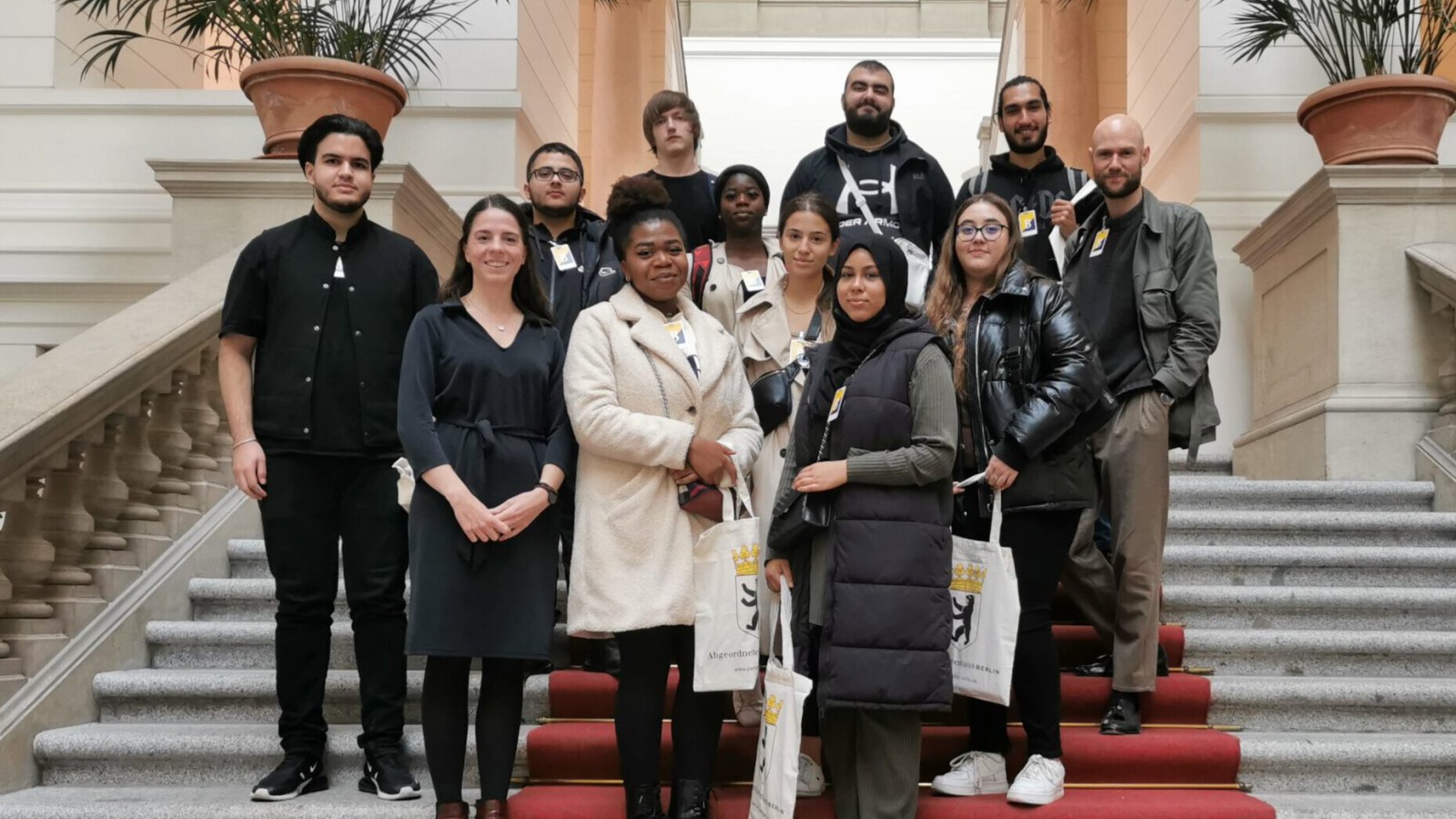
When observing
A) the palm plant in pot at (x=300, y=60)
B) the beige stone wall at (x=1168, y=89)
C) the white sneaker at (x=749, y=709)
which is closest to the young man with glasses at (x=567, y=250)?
the white sneaker at (x=749, y=709)

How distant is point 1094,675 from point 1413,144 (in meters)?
3.46

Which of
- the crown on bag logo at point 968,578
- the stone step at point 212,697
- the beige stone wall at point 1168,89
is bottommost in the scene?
the stone step at point 212,697

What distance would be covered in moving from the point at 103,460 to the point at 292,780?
4.59 feet

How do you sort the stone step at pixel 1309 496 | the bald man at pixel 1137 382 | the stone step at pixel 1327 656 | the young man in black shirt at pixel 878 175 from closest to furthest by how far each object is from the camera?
1. the bald man at pixel 1137 382
2. the stone step at pixel 1327 656
3. the young man in black shirt at pixel 878 175
4. the stone step at pixel 1309 496

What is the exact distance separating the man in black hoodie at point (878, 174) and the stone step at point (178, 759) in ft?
6.89

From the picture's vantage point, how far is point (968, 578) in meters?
3.58

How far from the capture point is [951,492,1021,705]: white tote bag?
346 cm

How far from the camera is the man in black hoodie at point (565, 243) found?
14.6 ft

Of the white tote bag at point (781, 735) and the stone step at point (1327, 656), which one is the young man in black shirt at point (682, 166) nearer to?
the white tote bag at point (781, 735)

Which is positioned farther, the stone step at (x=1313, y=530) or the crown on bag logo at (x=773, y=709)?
the stone step at (x=1313, y=530)

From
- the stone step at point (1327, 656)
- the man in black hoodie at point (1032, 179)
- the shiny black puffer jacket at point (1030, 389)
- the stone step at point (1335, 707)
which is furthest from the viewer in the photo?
the man in black hoodie at point (1032, 179)

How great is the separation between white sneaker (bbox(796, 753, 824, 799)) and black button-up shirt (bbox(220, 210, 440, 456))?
4.65ft

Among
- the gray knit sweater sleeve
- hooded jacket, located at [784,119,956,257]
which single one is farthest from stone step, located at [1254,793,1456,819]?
hooded jacket, located at [784,119,956,257]

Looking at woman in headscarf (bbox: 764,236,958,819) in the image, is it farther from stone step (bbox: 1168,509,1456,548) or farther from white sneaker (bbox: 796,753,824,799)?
stone step (bbox: 1168,509,1456,548)
